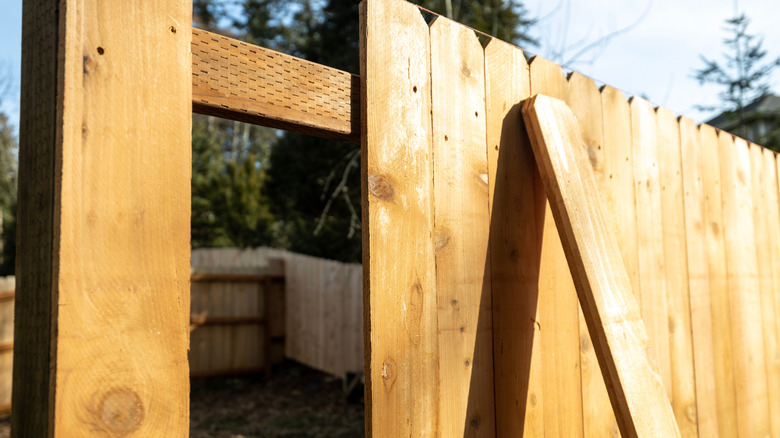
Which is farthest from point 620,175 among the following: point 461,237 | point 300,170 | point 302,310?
point 300,170

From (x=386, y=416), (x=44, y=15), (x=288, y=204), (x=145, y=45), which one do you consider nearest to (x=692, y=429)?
(x=386, y=416)

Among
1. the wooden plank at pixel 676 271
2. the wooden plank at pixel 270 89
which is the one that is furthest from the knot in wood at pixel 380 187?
the wooden plank at pixel 676 271

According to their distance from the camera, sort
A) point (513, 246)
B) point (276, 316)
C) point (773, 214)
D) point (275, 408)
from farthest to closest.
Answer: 1. point (276, 316)
2. point (275, 408)
3. point (773, 214)
4. point (513, 246)

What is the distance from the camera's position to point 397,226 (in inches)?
52.8

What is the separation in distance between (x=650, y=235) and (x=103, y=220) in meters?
1.80

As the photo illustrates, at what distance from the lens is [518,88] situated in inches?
66.5

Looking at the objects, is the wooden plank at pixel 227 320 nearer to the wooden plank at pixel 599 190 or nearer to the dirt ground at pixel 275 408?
the dirt ground at pixel 275 408

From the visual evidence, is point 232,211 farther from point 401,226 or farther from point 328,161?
point 401,226

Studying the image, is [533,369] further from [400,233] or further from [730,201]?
[730,201]

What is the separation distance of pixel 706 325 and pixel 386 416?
1615mm

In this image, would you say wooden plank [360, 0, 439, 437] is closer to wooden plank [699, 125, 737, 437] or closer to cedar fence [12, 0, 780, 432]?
cedar fence [12, 0, 780, 432]

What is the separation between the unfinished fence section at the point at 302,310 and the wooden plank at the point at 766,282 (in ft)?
17.2

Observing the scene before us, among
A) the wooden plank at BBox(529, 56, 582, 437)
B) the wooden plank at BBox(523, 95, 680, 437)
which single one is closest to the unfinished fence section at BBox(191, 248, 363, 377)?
the wooden plank at BBox(529, 56, 582, 437)

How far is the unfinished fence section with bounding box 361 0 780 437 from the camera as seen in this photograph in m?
1.33
